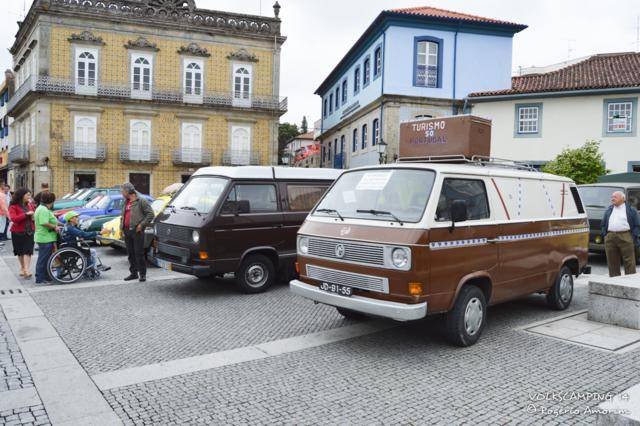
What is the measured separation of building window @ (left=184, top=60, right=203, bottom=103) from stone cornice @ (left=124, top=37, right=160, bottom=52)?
94.5 inches

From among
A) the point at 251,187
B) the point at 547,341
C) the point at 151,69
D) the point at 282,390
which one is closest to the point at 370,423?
the point at 282,390

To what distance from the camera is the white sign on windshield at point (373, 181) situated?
21.0ft

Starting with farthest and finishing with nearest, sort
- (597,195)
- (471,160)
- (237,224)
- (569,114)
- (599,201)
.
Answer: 1. (569,114)
2. (597,195)
3. (599,201)
4. (237,224)
5. (471,160)

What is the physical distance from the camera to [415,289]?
5.48m

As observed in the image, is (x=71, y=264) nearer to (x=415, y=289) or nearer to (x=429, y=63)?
(x=415, y=289)

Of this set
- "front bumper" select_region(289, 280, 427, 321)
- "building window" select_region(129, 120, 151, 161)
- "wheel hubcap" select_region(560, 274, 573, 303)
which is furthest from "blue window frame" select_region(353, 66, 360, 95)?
"front bumper" select_region(289, 280, 427, 321)

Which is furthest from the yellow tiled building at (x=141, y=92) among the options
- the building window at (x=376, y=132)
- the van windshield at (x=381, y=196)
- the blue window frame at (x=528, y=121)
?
the van windshield at (x=381, y=196)

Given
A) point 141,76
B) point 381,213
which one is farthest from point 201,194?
point 141,76

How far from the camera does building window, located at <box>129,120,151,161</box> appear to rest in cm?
3562

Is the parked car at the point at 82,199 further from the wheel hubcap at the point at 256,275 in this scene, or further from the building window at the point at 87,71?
the building window at the point at 87,71

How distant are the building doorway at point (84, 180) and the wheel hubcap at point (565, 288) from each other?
32909mm

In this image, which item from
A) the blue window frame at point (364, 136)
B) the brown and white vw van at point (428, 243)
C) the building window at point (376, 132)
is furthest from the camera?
the blue window frame at point (364, 136)

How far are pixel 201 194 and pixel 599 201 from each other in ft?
34.1

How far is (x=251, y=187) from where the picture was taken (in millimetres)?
9492
